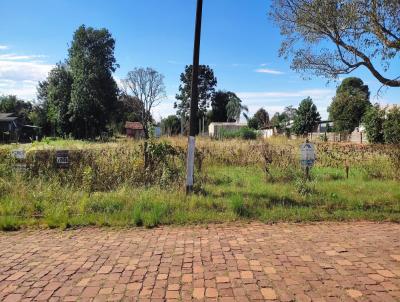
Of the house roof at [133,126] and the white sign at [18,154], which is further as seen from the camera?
the house roof at [133,126]

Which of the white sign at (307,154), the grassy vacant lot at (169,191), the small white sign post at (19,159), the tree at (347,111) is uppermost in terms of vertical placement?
the tree at (347,111)

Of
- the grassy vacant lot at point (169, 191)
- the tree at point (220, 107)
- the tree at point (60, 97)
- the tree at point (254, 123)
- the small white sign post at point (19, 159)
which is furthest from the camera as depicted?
the tree at point (220, 107)

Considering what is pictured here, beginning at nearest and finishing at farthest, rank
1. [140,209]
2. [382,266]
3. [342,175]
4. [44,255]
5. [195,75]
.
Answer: [382,266] < [44,255] < [140,209] < [195,75] < [342,175]

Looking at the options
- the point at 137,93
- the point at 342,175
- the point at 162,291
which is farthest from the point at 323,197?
the point at 137,93

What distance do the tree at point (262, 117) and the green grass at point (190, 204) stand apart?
67.2 m

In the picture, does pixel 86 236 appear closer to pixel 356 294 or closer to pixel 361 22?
pixel 356 294

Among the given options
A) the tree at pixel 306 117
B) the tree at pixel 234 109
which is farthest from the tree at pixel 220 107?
the tree at pixel 306 117

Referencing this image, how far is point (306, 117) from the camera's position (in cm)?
5356

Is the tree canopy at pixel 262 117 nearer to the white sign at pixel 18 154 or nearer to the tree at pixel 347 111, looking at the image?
the tree at pixel 347 111

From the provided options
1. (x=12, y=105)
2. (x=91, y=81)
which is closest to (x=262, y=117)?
(x=91, y=81)

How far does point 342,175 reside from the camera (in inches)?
491

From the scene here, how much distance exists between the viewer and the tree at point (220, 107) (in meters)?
85.9

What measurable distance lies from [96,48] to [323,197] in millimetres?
51778

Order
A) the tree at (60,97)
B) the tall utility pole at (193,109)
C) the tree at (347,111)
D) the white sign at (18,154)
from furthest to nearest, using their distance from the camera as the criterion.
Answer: the tree at (60,97)
the tree at (347,111)
the white sign at (18,154)
the tall utility pole at (193,109)
